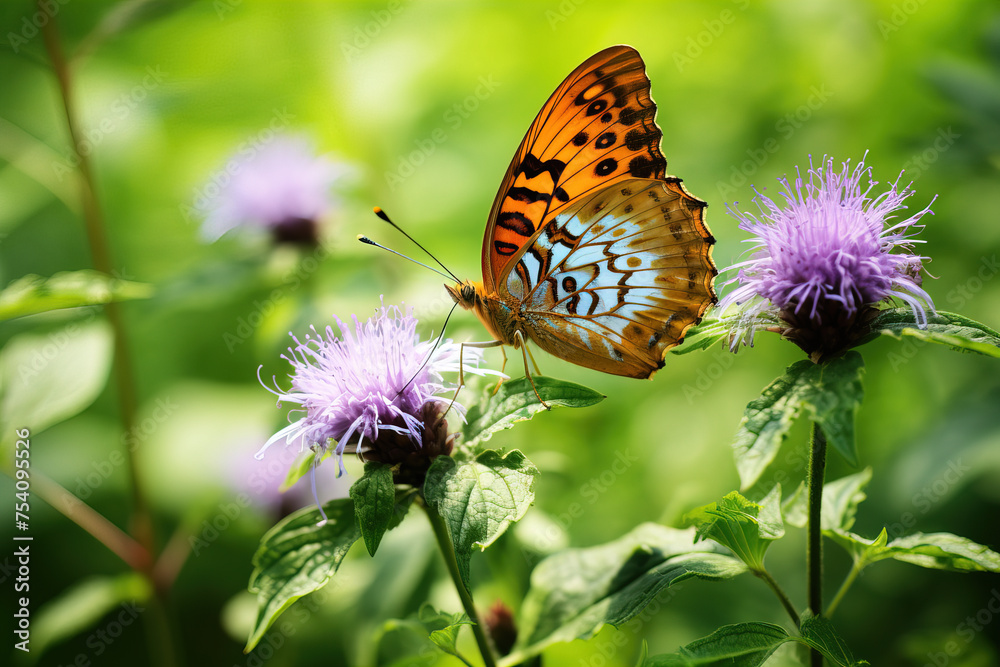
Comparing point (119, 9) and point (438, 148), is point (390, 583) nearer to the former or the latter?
point (119, 9)

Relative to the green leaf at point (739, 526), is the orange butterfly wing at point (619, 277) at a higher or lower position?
higher

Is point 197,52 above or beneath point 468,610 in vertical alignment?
above

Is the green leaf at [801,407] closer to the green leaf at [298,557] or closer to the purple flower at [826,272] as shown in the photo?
the purple flower at [826,272]

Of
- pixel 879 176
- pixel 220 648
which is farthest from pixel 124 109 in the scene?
pixel 879 176

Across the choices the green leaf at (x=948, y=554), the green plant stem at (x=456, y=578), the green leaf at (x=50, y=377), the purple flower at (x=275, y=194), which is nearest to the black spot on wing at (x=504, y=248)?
the green plant stem at (x=456, y=578)

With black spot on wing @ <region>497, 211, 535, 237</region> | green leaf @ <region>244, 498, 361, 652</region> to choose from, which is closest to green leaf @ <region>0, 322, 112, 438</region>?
green leaf @ <region>244, 498, 361, 652</region>

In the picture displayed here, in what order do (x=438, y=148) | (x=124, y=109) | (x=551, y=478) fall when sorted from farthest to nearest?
(x=438, y=148) < (x=124, y=109) < (x=551, y=478)

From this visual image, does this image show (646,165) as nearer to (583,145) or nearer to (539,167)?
(583,145)
